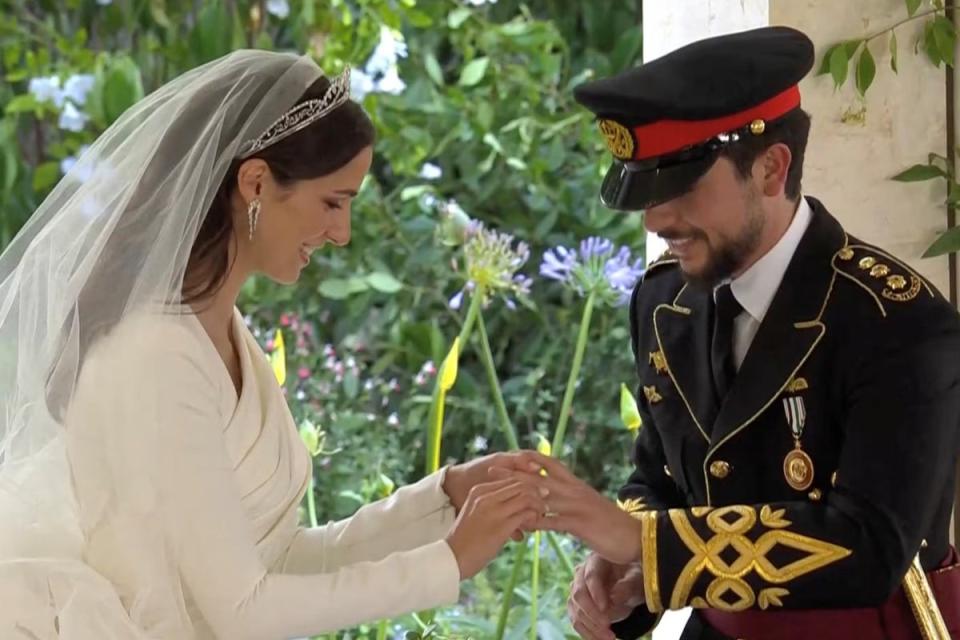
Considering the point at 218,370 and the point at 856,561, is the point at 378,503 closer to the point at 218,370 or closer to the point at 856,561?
the point at 218,370

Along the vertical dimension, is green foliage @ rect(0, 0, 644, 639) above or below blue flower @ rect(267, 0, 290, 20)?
below

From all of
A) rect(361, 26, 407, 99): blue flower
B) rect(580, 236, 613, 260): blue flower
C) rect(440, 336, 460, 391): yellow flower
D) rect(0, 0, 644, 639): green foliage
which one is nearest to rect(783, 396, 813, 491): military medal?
rect(440, 336, 460, 391): yellow flower

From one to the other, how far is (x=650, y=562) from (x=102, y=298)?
2.11 ft

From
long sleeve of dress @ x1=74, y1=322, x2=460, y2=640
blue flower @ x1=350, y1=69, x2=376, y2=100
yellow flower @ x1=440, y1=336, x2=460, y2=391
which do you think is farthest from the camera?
blue flower @ x1=350, y1=69, x2=376, y2=100

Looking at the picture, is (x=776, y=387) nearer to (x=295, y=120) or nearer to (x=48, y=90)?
(x=295, y=120)

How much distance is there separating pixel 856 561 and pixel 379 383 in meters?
1.73

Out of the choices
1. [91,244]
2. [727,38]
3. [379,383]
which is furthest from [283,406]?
[379,383]

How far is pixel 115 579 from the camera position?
5.11 feet

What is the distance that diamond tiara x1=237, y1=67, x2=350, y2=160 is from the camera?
160 centimetres

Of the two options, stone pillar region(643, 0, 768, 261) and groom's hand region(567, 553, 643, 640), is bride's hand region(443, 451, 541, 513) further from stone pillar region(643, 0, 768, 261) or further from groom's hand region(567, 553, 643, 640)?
stone pillar region(643, 0, 768, 261)

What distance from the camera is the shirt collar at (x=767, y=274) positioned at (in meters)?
1.65

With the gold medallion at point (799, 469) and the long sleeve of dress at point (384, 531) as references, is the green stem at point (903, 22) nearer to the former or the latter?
the gold medallion at point (799, 469)

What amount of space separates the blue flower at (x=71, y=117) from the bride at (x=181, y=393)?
1.24 metres

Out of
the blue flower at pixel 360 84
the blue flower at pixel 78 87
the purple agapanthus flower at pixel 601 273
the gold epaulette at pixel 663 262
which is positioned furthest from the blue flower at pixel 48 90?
the gold epaulette at pixel 663 262
